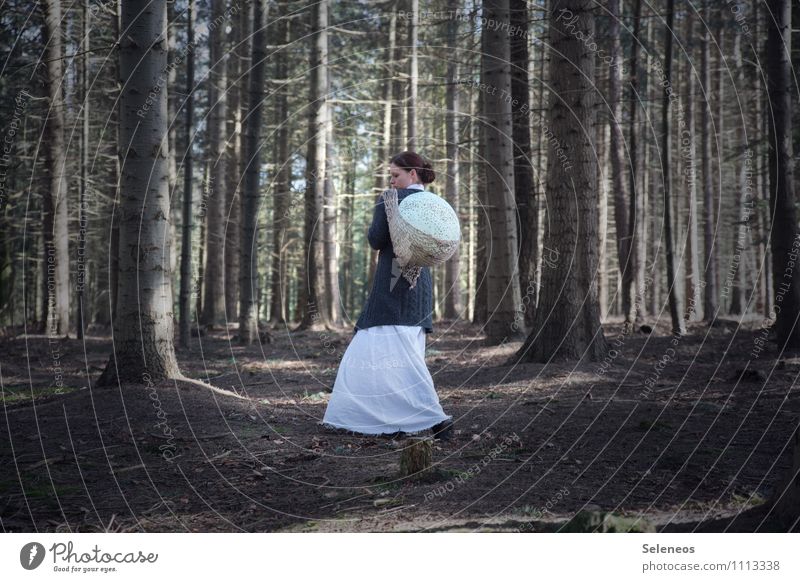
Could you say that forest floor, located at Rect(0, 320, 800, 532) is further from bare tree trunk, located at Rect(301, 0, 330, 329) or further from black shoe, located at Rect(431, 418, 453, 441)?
bare tree trunk, located at Rect(301, 0, 330, 329)

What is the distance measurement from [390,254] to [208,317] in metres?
16.6

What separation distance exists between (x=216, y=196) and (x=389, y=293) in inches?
693

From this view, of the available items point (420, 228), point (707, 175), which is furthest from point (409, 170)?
point (707, 175)

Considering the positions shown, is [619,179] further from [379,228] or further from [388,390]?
[388,390]

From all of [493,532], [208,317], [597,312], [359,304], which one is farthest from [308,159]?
[359,304]

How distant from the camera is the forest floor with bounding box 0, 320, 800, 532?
4.68m

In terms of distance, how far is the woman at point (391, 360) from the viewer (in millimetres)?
7230

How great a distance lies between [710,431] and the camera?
21.6 feet

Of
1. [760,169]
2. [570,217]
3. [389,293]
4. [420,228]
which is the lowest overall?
[389,293]

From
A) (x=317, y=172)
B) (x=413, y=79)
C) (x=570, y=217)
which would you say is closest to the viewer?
(x=570, y=217)

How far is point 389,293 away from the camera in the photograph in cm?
741

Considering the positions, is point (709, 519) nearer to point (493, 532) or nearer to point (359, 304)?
→ point (493, 532)

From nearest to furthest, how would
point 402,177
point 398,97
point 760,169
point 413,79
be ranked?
1. point 402,177
2. point 413,79
3. point 760,169
4. point 398,97

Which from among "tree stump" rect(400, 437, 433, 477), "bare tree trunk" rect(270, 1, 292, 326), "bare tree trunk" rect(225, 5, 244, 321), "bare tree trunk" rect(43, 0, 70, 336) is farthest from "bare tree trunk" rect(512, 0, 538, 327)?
"tree stump" rect(400, 437, 433, 477)
